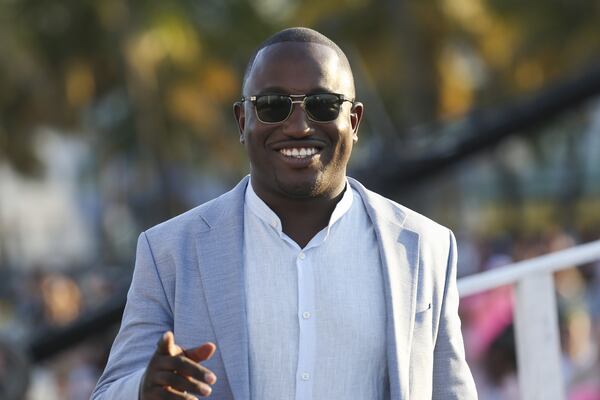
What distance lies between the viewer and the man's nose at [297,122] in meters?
2.53

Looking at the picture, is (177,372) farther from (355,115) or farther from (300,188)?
(355,115)

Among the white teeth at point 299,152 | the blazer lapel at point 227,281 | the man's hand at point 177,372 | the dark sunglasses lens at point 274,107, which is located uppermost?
the dark sunglasses lens at point 274,107

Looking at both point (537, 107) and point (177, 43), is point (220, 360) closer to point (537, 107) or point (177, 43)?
point (537, 107)

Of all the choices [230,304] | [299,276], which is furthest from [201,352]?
[299,276]

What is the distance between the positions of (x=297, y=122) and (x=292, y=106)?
3 centimetres

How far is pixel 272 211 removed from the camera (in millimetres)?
2572

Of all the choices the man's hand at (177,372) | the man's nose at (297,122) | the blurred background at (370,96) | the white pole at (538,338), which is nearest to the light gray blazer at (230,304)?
the man's hand at (177,372)

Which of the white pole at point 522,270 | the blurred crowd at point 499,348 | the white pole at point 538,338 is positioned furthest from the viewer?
the blurred crowd at point 499,348

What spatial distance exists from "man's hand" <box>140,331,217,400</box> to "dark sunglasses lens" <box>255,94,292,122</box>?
21.2 inches

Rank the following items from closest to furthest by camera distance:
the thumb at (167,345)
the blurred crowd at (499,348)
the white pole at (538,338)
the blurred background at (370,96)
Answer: the thumb at (167,345)
the white pole at (538,338)
the blurred crowd at (499,348)
the blurred background at (370,96)

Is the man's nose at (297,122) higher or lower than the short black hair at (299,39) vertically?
lower

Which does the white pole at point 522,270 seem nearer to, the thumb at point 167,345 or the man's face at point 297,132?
the man's face at point 297,132

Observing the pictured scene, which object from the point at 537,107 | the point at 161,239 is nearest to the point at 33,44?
the point at 537,107

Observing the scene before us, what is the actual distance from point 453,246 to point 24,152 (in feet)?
118
